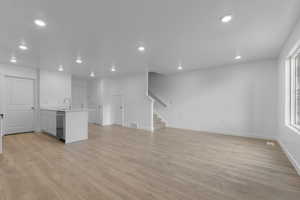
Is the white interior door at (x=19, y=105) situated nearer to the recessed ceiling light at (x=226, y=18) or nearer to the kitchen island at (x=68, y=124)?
the kitchen island at (x=68, y=124)

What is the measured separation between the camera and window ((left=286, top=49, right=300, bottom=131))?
10.00 feet

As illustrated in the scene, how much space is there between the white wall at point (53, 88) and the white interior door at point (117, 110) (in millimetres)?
2317

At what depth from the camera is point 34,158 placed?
124 inches

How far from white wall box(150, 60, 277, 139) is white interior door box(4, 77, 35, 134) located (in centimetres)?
604

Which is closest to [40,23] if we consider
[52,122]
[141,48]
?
[141,48]

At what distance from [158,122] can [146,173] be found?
4629mm

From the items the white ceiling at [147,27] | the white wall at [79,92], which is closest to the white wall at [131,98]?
the white wall at [79,92]

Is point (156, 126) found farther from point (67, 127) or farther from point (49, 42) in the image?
point (49, 42)

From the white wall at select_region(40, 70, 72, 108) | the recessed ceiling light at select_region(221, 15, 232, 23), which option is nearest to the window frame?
the recessed ceiling light at select_region(221, 15, 232, 23)

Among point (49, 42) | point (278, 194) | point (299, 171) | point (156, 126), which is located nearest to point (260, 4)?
point (278, 194)

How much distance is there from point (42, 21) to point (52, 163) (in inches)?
108

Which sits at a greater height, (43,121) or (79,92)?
(79,92)

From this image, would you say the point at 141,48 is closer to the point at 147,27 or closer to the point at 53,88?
the point at 147,27

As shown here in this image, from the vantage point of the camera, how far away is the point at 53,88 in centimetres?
640
